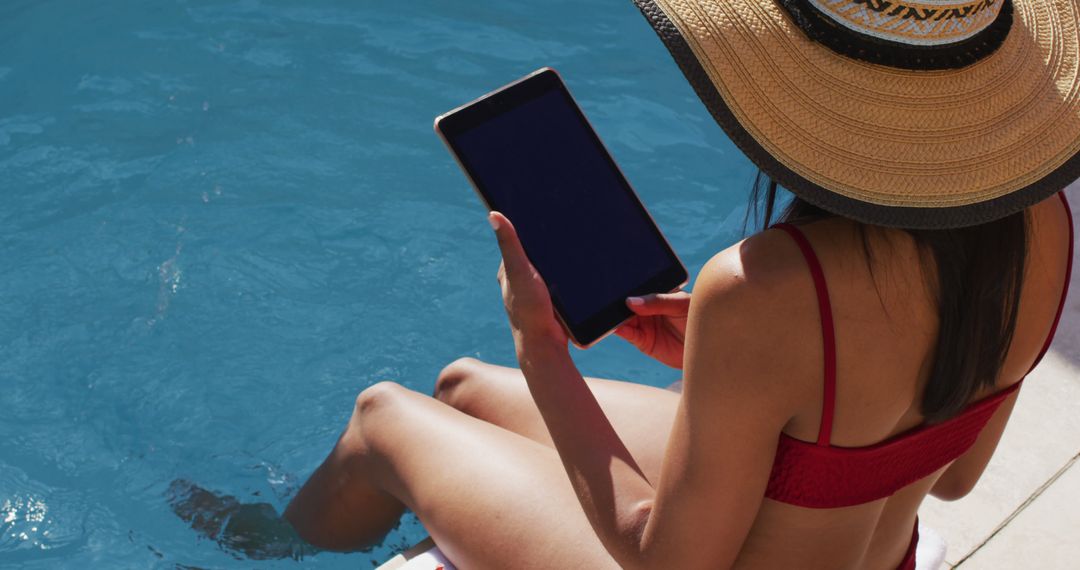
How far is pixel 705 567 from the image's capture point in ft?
4.96

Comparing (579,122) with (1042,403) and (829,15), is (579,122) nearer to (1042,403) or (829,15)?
(829,15)

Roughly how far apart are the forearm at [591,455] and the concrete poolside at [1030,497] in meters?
1.26

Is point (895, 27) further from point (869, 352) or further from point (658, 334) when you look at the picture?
point (658, 334)

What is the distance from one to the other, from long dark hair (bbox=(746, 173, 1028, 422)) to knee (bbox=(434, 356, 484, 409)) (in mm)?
1115

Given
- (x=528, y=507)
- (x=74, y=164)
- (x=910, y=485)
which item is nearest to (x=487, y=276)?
(x=74, y=164)

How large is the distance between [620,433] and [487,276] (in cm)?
199

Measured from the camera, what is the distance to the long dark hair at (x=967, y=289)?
1390 mm

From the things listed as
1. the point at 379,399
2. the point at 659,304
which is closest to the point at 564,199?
the point at 659,304

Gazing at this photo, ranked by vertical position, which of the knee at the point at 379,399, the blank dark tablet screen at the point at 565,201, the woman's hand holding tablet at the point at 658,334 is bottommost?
the knee at the point at 379,399

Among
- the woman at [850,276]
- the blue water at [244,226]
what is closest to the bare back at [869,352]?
the woman at [850,276]

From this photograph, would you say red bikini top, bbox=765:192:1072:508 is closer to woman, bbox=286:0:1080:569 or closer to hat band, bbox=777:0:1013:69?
woman, bbox=286:0:1080:569

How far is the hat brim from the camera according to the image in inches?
53.2

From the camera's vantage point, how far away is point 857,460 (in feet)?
4.83

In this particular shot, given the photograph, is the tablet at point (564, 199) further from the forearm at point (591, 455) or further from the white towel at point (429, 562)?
the white towel at point (429, 562)
